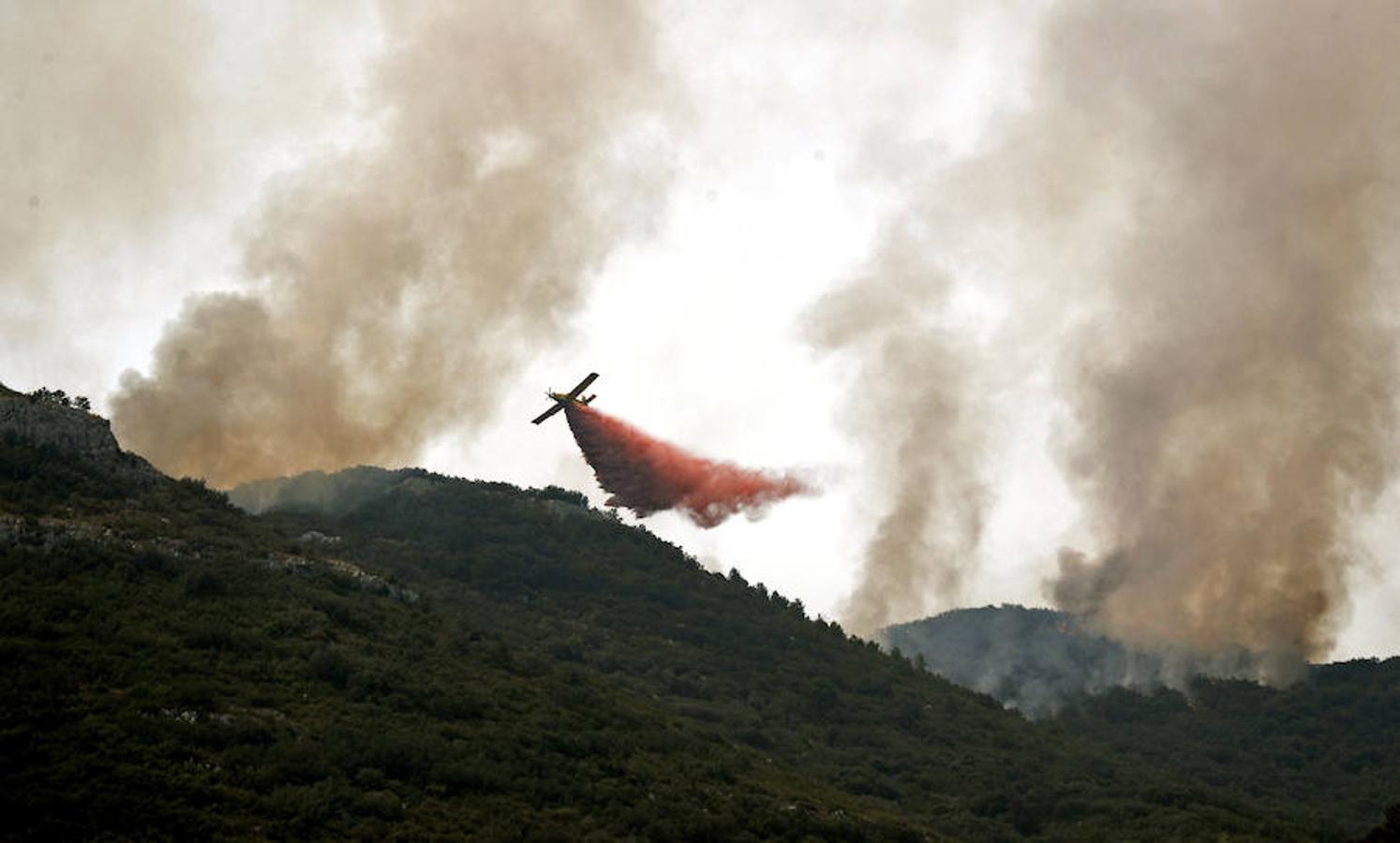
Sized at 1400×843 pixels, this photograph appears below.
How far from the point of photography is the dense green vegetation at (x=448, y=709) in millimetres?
55938

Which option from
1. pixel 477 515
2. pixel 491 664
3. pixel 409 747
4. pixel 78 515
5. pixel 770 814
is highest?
pixel 477 515

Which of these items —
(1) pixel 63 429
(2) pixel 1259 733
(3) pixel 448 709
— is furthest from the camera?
(2) pixel 1259 733

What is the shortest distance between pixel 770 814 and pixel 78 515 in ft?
154

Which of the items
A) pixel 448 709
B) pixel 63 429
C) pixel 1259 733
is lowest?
pixel 448 709

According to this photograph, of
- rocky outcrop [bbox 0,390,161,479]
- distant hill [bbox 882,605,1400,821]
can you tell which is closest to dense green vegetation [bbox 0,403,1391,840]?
rocky outcrop [bbox 0,390,161,479]

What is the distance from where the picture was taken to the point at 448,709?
2972 inches

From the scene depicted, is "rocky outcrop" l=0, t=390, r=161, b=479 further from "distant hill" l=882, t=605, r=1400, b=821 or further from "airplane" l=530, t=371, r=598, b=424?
Result: "distant hill" l=882, t=605, r=1400, b=821

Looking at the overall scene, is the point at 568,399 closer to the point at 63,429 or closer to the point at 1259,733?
the point at 63,429

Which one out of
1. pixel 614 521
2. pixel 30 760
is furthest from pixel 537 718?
pixel 614 521

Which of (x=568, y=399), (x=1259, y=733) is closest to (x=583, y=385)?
(x=568, y=399)

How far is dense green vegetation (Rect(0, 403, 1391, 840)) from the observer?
55938 mm

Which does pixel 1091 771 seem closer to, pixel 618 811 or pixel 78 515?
pixel 618 811

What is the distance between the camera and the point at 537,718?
258 feet

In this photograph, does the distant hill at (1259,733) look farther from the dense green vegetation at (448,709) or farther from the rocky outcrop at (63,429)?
the rocky outcrop at (63,429)
